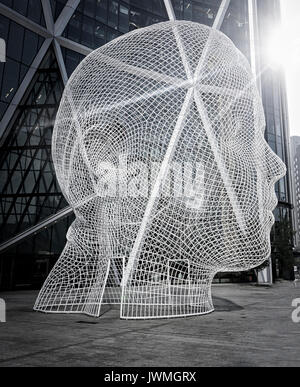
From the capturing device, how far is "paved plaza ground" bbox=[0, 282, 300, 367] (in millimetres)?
A: 4504

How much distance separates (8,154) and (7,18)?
22.4 feet

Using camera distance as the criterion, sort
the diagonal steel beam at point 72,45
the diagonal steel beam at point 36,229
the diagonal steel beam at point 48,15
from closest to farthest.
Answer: the diagonal steel beam at point 36,229
the diagonal steel beam at point 48,15
the diagonal steel beam at point 72,45

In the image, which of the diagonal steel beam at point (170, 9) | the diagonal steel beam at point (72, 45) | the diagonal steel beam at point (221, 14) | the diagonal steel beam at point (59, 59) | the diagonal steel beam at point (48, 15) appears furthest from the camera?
the diagonal steel beam at point (221, 14)

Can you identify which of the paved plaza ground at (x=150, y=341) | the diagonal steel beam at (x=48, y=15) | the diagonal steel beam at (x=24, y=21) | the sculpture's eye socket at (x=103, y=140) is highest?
the diagonal steel beam at (x=48, y=15)

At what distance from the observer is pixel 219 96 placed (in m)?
8.91

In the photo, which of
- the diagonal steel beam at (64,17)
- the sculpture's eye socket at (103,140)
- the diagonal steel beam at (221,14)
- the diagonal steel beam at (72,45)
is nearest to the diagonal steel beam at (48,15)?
the diagonal steel beam at (64,17)

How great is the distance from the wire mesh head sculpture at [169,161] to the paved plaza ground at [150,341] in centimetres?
112

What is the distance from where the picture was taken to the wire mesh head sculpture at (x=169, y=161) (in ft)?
27.8

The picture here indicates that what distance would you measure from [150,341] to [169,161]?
4.27 metres

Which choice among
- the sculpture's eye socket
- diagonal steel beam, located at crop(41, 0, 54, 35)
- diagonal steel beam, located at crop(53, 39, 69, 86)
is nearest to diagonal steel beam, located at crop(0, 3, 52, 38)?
diagonal steel beam, located at crop(41, 0, 54, 35)

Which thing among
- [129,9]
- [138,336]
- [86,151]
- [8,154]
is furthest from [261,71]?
[138,336]

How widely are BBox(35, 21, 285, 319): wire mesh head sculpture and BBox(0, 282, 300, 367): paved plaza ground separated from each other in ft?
3.68

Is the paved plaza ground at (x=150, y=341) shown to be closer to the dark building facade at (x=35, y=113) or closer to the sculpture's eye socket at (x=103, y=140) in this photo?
the sculpture's eye socket at (x=103, y=140)
